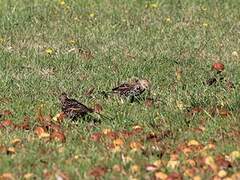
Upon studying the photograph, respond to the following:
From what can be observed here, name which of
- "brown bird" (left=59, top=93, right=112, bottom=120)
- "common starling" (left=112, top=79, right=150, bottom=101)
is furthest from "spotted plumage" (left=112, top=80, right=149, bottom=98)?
"brown bird" (left=59, top=93, right=112, bottom=120)

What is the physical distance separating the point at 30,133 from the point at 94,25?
488cm

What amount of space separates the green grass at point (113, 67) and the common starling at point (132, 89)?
136 mm

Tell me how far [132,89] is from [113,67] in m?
1.47

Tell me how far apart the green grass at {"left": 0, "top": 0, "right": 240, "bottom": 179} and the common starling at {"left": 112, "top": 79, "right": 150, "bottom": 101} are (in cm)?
14

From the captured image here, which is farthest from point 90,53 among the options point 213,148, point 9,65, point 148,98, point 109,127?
point 213,148

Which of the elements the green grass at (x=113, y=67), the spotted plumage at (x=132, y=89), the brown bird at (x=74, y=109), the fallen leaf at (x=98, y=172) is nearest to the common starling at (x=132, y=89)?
the spotted plumage at (x=132, y=89)

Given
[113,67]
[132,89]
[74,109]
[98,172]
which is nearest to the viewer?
[98,172]

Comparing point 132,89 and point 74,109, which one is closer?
point 74,109

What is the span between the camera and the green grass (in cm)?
506

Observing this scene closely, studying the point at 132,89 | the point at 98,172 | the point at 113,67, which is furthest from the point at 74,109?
the point at 113,67

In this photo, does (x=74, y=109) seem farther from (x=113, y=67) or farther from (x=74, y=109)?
(x=113, y=67)

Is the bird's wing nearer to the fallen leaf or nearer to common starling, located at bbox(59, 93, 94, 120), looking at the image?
common starling, located at bbox(59, 93, 94, 120)

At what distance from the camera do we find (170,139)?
5.43 m

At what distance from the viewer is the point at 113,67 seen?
8109mm
